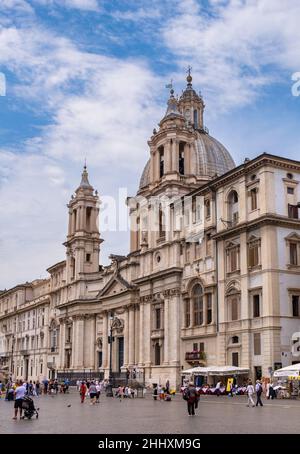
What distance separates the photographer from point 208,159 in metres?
79.1

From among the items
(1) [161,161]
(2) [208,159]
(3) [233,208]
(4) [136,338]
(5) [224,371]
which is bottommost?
(5) [224,371]

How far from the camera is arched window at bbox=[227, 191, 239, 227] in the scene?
176 feet

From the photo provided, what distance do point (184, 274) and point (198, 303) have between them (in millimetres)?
3691

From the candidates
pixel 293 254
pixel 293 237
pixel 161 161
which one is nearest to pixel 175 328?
pixel 293 254

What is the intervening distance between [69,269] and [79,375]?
16.6 meters

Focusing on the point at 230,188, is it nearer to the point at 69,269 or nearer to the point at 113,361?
the point at 113,361

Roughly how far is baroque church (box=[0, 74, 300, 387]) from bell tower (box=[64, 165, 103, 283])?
15 cm

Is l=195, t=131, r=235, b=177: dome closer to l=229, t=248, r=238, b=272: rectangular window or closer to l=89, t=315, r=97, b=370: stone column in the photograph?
l=229, t=248, r=238, b=272: rectangular window

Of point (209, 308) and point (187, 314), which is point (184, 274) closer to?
point (187, 314)

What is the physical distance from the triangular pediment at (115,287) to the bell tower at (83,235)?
25.4 ft

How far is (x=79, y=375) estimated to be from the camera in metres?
81.0
